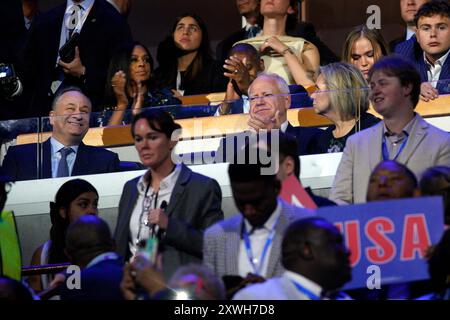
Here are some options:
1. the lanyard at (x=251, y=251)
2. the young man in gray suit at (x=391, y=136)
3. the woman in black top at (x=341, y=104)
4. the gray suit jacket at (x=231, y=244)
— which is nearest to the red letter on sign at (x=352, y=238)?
the gray suit jacket at (x=231, y=244)

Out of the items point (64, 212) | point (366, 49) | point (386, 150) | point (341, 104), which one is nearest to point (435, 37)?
point (366, 49)

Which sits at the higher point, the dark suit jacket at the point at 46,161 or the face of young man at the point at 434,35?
the face of young man at the point at 434,35

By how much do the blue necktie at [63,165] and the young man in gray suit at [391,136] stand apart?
1.70 m

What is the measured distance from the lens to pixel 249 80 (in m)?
9.26

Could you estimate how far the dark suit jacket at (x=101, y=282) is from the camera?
6891 millimetres

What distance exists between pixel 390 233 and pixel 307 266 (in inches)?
22.0

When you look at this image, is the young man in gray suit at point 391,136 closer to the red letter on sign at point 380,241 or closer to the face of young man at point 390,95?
the face of young man at point 390,95

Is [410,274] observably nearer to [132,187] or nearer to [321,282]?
[321,282]

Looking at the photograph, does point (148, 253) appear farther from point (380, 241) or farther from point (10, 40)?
point (10, 40)

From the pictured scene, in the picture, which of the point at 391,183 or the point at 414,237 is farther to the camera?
the point at 391,183

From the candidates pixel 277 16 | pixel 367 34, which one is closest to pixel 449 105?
→ pixel 367 34

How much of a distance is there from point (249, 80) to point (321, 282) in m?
3.09

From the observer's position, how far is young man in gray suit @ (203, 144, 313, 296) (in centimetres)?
669

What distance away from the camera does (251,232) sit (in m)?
6.79
